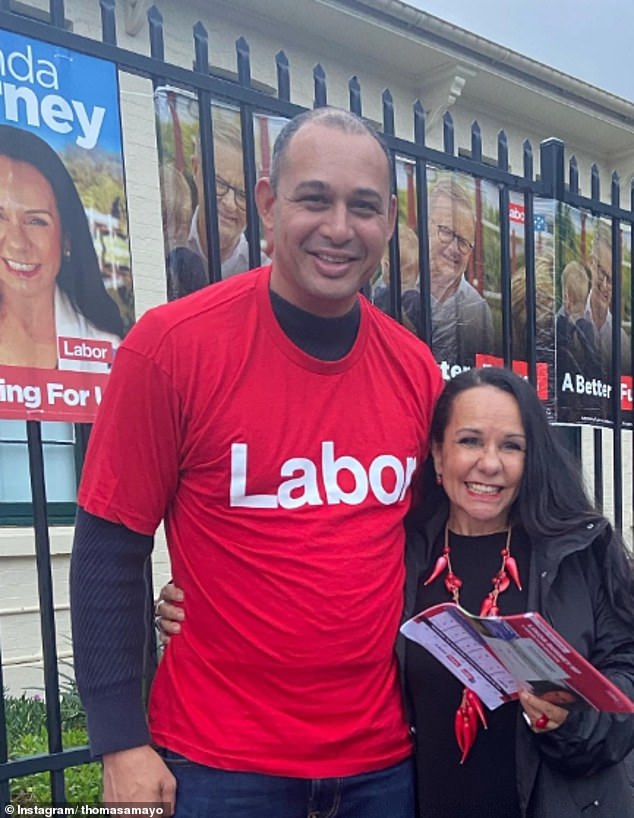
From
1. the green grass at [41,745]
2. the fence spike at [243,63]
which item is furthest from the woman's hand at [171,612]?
the fence spike at [243,63]

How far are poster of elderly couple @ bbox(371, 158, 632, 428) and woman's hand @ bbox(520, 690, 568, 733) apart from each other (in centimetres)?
153

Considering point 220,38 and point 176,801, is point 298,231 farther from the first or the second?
point 220,38

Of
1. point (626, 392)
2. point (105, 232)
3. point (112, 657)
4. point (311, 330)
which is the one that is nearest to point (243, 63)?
point (105, 232)

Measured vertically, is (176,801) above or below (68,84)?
below

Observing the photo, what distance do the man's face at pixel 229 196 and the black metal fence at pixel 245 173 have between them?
0.18 feet

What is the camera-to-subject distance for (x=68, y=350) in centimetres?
225

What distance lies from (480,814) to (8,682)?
168 inches

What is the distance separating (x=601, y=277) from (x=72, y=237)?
2432 mm

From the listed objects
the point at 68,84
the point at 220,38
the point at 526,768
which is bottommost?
the point at 526,768

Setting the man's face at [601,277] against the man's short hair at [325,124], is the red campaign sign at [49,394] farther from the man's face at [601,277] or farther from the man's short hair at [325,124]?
the man's face at [601,277]

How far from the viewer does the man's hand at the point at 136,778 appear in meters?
1.68

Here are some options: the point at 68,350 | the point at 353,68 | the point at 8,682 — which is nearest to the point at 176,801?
the point at 68,350

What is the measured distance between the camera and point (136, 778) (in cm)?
168

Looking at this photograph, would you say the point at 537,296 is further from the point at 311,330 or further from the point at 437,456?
the point at 311,330
